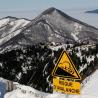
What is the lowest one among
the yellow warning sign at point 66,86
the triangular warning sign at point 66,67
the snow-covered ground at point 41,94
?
the snow-covered ground at point 41,94

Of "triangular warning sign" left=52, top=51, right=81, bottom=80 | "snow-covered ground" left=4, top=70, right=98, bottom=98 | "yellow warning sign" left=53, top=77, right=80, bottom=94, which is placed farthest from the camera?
"snow-covered ground" left=4, top=70, right=98, bottom=98

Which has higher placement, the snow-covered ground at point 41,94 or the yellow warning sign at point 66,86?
the yellow warning sign at point 66,86

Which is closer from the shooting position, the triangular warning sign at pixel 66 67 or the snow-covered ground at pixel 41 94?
the triangular warning sign at pixel 66 67

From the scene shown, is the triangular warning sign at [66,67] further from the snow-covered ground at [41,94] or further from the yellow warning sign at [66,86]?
the snow-covered ground at [41,94]

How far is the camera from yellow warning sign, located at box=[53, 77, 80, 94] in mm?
16266

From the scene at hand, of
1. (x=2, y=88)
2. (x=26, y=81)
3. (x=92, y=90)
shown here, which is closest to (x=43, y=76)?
(x=26, y=81)

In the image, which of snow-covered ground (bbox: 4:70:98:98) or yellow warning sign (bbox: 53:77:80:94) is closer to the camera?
yellow warning sign (bbox: 53:77:80:94)

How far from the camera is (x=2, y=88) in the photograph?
74.6ft

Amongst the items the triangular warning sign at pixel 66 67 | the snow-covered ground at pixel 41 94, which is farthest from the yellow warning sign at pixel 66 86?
the snow-covered ground at pixel 41 94

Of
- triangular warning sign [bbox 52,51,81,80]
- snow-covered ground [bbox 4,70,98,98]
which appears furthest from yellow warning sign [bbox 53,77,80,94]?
snow-covered ground [bbox 4,70,98,98]

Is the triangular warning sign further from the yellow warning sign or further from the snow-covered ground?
the snow-covered ground

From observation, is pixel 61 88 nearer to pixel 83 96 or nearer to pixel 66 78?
pixel 66 78

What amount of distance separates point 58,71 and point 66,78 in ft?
1.36

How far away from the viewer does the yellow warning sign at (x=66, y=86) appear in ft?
53.4
